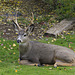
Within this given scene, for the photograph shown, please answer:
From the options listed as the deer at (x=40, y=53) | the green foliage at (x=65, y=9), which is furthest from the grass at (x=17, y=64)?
the green foliage at (x=65, y=9)

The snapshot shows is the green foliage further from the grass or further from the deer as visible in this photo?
the deer

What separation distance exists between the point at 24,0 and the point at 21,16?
330 centimetres

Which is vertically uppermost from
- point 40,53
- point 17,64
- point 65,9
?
point 65,9

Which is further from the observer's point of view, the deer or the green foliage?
the green foliage

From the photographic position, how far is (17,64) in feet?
21.9

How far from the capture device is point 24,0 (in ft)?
56.9

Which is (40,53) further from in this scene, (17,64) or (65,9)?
(65,9)

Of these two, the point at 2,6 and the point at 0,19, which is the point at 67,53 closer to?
the point at 0,19

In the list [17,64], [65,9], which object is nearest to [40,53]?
[17,64]

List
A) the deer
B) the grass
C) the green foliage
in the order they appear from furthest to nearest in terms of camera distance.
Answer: the green foliage, the deer, the grass

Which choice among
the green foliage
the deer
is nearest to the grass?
the deer

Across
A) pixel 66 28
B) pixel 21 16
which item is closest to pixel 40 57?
A: pixel 66 28

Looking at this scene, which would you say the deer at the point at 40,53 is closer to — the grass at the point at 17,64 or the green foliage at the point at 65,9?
the grass at the point at 17,64

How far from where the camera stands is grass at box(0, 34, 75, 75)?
5.30 metres
